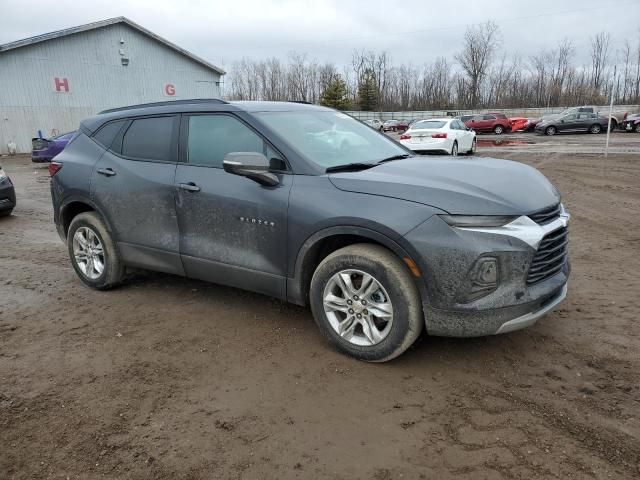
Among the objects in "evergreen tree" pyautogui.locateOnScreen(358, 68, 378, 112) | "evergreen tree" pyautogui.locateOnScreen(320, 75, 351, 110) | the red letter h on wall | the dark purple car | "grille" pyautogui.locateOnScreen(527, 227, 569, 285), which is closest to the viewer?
"grille" pyautogui.locateOnScreen(527, 227, 569, 285)

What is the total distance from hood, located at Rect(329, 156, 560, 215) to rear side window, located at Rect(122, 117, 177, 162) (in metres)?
1.71

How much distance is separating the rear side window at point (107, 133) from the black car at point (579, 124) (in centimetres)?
3397

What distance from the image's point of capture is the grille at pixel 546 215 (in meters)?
3.13

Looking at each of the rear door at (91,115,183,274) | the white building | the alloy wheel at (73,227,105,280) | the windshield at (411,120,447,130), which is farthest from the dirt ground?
the white building

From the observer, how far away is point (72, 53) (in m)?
27.1

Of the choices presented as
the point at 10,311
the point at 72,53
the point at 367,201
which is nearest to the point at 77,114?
the point at 72,53

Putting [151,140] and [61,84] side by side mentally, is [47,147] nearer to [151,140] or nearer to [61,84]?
[61,84]

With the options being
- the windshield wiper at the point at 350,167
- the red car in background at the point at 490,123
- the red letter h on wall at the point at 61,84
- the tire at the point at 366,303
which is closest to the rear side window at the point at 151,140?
the windshield wiper at the point at 350,167

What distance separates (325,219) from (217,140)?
1324 millimetres

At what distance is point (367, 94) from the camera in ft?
216

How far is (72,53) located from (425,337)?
29563 mm

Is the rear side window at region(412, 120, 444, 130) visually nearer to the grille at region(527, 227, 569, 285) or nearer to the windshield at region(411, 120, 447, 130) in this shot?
the windshield at region(411, 120, 447, 130)

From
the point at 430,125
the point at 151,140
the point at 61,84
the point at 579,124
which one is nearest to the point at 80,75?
the point at 61,84

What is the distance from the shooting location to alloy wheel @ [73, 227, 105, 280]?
491cm
